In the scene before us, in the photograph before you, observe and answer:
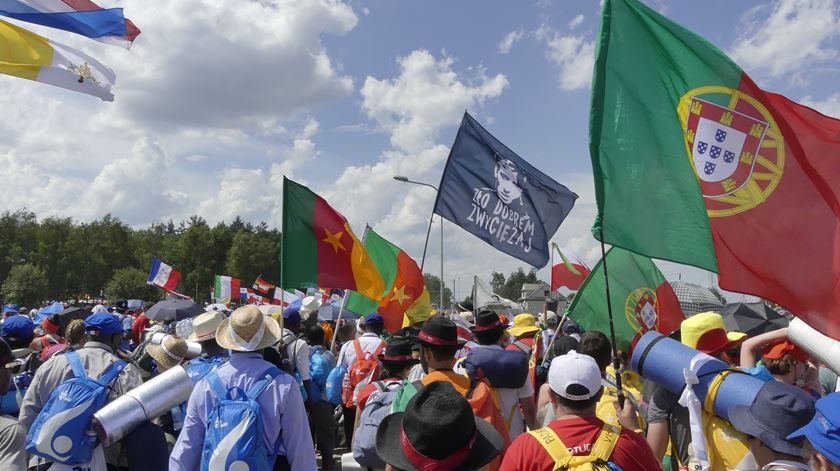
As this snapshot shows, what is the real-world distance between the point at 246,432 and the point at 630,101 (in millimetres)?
3215

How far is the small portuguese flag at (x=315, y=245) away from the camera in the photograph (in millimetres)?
6871

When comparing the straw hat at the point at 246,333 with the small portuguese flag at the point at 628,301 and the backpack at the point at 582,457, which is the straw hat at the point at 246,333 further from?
the small portuguese flag at the point at 628,301

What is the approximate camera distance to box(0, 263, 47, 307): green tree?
62531mm

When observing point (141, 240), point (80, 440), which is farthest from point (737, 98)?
point (141, 240)

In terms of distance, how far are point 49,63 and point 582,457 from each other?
5895 mm

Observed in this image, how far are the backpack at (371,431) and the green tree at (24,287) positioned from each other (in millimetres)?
71222

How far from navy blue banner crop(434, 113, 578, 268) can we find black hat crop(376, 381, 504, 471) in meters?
5.55

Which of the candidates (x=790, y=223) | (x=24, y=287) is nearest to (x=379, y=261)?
(x=790, y=223)

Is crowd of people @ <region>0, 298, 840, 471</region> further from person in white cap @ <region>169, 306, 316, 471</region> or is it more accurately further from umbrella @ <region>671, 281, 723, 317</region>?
umbrella @ <region>671, 281, 723, 317</region>

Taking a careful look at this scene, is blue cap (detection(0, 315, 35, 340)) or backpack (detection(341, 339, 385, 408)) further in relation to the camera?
backpack (detection(341, 339, 385, 408))

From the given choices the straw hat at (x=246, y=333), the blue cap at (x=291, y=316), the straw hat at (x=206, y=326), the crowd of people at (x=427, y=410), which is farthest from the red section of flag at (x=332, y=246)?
the straw hat at (x=246, y=333)

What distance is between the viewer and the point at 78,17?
622 cm

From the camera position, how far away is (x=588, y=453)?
2.69 meters

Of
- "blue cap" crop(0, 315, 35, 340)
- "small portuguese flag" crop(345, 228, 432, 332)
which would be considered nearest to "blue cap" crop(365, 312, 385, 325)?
"small portuguese flag" crop(345, 228, 432, 332)
